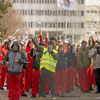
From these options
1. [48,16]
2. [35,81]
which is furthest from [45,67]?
[48,16]

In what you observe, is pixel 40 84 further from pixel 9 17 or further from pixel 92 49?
pixel 9 17

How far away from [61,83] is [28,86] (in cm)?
138

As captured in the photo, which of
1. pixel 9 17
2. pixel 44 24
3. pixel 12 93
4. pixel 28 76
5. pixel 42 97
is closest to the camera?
pixel 12 93

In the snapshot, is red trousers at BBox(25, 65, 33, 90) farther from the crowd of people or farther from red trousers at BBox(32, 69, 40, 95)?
red trousers at BBox(32, 69, 40, 95)

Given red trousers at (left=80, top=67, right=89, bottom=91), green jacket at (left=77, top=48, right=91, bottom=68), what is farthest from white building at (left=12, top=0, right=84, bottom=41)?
green jacket at (left=77, top=48, right=91, bottom=68)

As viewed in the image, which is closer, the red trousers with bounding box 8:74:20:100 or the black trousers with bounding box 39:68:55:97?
the red trousers with bounding box 8:74:20:100

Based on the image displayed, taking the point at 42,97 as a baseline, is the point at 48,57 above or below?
above

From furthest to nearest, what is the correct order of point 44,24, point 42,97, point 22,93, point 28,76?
point 44,24, point 28,76, point 22,93, point 42,97

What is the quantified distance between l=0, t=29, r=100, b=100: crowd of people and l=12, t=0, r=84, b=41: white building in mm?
75498

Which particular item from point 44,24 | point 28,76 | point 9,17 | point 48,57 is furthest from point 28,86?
point 44,24

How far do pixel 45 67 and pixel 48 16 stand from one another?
80.2 metres

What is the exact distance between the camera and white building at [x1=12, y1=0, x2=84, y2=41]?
9031cm

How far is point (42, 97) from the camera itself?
11.6 meters

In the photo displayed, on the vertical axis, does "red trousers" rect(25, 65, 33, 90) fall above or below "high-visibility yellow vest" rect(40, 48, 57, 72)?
below
